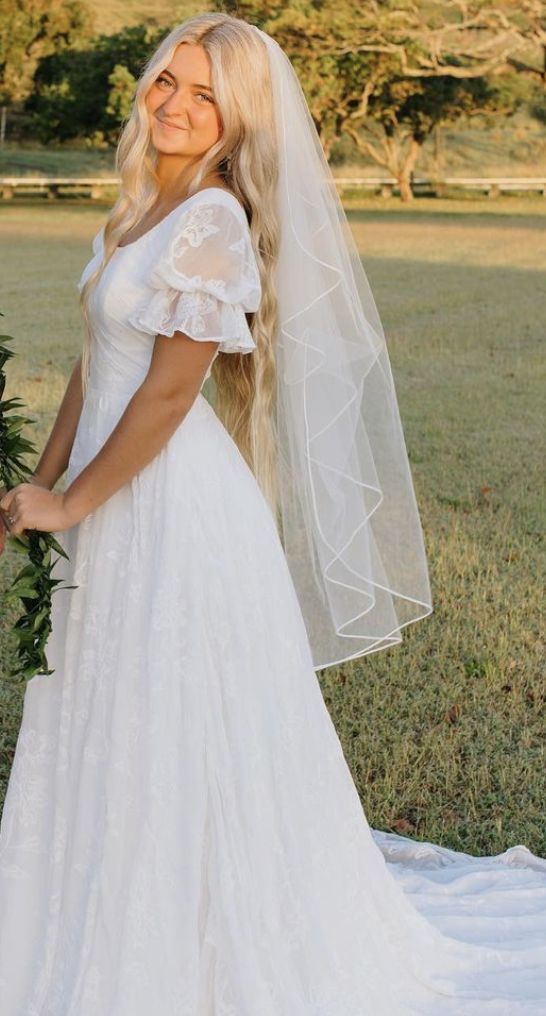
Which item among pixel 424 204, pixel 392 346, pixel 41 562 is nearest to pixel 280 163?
pixel 41 562

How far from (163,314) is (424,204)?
138 feet

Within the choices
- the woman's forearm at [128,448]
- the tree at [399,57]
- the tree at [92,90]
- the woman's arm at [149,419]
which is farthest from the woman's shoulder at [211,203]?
the tree at [92,90]

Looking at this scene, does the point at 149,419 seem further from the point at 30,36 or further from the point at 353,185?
the point at 30,36

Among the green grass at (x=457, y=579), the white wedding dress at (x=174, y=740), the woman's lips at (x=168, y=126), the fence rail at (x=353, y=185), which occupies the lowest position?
the fence rail at (x=353, y=185)

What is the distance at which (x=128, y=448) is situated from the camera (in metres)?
2.73

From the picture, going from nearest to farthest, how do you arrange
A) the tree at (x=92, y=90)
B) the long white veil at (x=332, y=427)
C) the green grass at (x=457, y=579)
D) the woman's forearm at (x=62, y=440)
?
the long white veil at (x=332, y=427) → the woman's forearm at (x=62, y=440) → the green grass at (x=457, y=579) → the tree at (x=92, y=90)

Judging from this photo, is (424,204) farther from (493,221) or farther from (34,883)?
(34,883)

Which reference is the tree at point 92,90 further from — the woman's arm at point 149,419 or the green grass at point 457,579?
the woman's arm at point 149,419

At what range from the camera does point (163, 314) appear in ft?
8.87

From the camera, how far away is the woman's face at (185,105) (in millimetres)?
2840

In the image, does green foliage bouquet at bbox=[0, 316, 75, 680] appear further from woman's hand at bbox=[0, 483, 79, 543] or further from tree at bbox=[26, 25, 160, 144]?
tree at bbox=[26, 25, 160, 144]

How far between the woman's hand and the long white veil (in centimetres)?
68

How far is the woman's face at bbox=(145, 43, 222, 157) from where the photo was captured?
9.32ft

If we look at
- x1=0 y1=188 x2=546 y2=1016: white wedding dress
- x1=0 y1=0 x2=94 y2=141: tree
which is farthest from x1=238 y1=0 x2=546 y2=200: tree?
x1=0 y1=188 x2=546 y2=1016: white wedding dress
